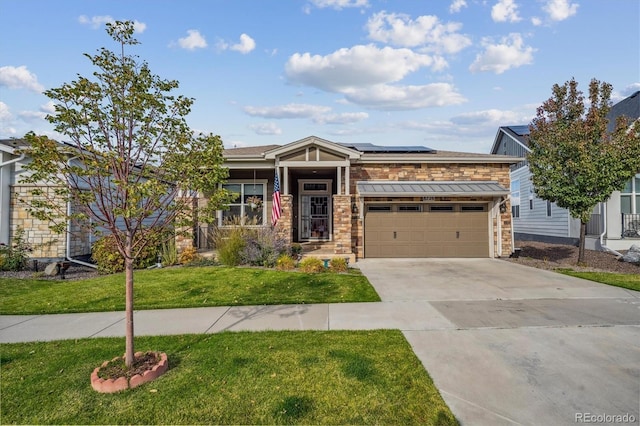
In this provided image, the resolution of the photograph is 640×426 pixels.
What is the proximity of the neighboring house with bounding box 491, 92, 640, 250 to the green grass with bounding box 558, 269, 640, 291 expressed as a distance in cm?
494

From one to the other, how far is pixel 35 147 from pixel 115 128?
0.77 m

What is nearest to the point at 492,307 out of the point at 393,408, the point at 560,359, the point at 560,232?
the point at 560,359

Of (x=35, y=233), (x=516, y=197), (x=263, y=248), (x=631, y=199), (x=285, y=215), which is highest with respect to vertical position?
(x=516, y=197)

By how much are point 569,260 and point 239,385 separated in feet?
44.5

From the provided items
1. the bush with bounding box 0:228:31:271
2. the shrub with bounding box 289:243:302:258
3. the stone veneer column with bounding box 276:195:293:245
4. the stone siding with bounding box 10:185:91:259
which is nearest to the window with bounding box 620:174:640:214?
the shrub with bounding box 289:243:302:258

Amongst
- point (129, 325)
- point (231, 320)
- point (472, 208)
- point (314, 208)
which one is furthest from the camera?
point (314, 208)

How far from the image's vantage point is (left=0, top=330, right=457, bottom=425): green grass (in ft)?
9.70

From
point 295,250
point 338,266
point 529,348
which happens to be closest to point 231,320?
point 529,348

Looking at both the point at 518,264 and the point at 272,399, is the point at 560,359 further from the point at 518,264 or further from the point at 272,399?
the point at 518,264

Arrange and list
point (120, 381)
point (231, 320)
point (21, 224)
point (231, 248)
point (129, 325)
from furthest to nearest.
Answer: point (21, 224), point (231, 248), point (231, 320), point (129, 325), point (120, 381)

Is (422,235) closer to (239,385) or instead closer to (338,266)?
(338,266)

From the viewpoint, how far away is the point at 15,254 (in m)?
10.5

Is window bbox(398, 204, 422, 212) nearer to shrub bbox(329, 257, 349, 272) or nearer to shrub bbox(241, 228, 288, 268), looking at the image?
shrub bbox(329, 257, 349, 272)

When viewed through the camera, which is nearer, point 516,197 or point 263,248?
point 263,248
